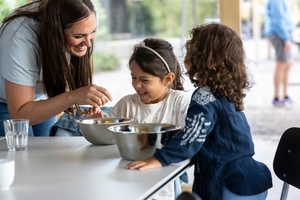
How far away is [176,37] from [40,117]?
9.41 feet

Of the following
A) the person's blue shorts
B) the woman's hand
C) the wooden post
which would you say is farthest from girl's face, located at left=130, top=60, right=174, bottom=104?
the person's blue shorts

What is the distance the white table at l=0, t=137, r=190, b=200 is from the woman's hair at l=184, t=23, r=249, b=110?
0.28 metres

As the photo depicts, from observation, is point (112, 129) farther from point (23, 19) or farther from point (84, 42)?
point (23, 19)

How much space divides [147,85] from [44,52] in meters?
0.40

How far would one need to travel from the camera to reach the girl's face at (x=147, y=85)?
2295 mm

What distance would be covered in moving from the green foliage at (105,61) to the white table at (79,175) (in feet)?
11.5

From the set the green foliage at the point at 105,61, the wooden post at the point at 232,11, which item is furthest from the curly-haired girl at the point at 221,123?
the green foliage at the point at 105,61

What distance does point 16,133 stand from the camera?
1972 mm

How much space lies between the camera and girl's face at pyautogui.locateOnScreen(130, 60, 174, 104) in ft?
7.53

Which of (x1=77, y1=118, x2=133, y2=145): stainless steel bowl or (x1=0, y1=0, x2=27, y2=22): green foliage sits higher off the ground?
(x1=0, y1=0, x2=27, y2=22): green foliage

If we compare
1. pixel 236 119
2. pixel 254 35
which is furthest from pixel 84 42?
pixel 254 35

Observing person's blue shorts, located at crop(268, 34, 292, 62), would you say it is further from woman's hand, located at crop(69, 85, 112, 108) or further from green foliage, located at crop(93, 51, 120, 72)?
woman's hand, located at crop(69, 85, 112, 108)

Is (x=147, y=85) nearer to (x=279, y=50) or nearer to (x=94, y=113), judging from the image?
(x=94, y=113)

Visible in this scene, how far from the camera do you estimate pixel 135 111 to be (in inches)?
93.0
